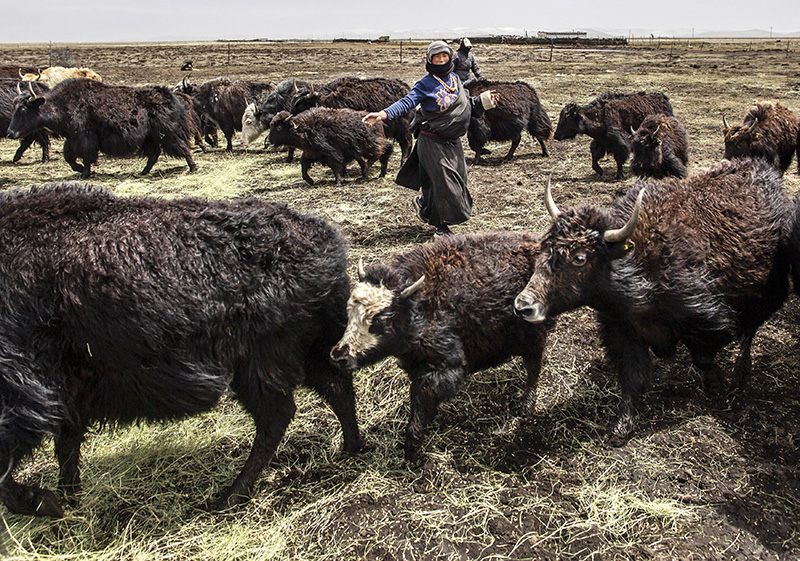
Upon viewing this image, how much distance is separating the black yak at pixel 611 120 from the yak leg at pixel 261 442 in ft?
25.5

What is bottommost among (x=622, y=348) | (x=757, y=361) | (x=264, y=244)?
(x=757, y=361)

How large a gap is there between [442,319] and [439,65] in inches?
120

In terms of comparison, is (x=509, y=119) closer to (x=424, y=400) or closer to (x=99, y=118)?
(x=99, y=118)

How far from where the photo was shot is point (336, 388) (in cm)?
326

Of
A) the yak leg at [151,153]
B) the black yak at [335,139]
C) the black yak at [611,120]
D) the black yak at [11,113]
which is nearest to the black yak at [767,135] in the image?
the black yak at [611,120]

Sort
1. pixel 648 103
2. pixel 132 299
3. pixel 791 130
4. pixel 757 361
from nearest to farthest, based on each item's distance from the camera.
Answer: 1. pixel 132 299
2. pixel 757 361
3. pixel 791 130
4. pixel 648 103

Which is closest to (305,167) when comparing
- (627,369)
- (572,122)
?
(572,122)

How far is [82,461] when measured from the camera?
3.40m

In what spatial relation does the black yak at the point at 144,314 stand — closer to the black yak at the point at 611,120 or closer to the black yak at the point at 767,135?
the black yak at the point at 767,135

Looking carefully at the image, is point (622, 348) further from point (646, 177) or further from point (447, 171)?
point (646, 177)

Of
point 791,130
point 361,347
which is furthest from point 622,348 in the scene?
point 791,130

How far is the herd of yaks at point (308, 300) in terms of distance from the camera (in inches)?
104

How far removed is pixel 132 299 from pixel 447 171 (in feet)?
13.0

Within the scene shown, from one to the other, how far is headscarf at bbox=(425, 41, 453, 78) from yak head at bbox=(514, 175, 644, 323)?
260 cm
